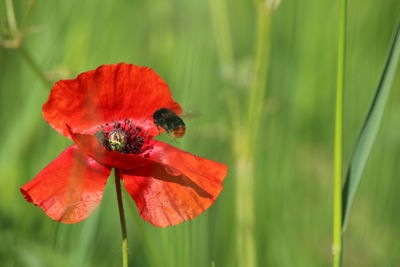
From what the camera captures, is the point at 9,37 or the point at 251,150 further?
the point at 251,150

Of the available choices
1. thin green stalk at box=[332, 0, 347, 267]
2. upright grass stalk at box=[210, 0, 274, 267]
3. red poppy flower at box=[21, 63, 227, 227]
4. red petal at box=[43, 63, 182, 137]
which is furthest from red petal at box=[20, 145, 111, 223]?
upright grass stalk at box=[210, 0, 274, 267]

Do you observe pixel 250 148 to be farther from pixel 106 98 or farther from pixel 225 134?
pixel 106 98

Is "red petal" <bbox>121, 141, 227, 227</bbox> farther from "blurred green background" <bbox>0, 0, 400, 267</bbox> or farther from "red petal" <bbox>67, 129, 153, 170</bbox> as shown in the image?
"blurred green background" <bbox>0, 0, 400, 267</bbox>

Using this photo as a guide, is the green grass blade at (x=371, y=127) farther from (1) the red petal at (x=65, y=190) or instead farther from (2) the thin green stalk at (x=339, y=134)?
(1) the red petal at (x=65, y=190)

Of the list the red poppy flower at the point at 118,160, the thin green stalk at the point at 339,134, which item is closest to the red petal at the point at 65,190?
the red poppy flower at the point at 118,160

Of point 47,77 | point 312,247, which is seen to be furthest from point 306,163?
point 47,77

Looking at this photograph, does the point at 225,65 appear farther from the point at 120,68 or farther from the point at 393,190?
the point at 120,68
